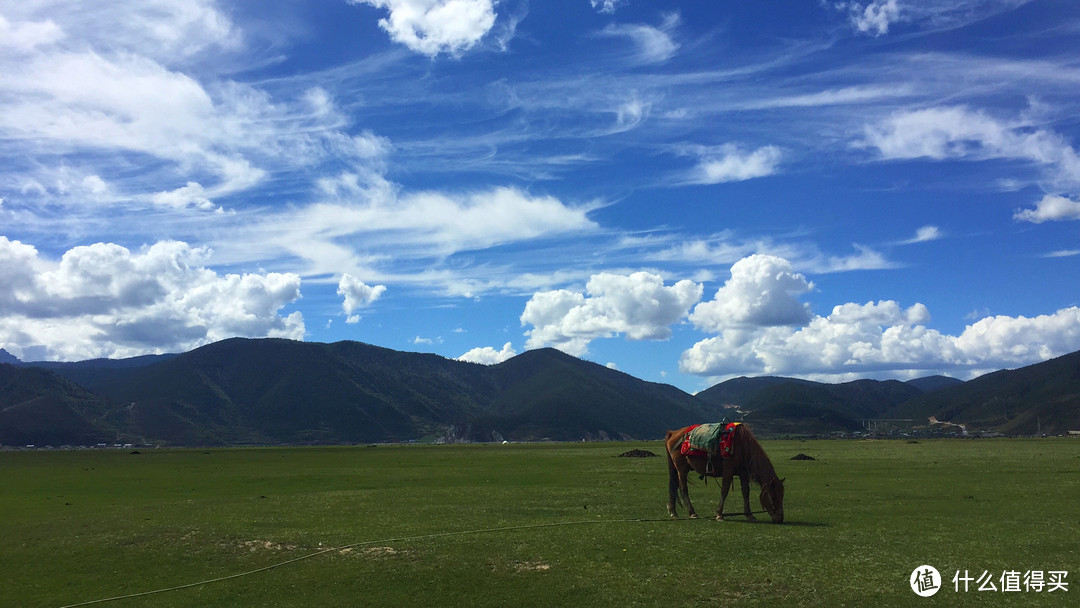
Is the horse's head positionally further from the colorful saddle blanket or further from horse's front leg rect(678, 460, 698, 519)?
horse's front leg rect(678, 460, 698, 519)

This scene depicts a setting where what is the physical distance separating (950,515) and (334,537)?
19344mm

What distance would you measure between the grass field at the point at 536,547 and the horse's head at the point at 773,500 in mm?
518

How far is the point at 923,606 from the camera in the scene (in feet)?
41.1

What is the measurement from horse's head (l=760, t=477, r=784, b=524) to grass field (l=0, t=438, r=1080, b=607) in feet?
1.70

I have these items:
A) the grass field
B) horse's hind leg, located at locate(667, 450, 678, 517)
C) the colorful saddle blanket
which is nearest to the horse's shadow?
the grass field

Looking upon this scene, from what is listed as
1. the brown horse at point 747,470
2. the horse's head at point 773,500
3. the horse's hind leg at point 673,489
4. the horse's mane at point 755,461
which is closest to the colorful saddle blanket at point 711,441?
the brown horse at point 747,470

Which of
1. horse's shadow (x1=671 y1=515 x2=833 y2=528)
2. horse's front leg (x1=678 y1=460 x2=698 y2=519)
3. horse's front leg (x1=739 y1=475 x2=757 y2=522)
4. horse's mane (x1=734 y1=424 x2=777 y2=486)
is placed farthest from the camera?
horse's front leg (x1=678 y1=460 x2=698 y2=519)

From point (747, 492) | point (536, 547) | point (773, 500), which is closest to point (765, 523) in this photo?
point (773, 500)

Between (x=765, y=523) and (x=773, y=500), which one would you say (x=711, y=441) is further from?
(x=765, y=523)

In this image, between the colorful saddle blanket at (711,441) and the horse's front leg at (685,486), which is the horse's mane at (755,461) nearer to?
the colorful saddle blanket at (711,441)

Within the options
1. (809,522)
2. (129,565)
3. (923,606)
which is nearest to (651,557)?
(923,606)

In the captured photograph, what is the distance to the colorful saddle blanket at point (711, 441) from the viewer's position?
2189 centimetres

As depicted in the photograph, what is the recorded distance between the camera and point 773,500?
21172 mm

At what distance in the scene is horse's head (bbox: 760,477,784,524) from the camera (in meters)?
21.0
